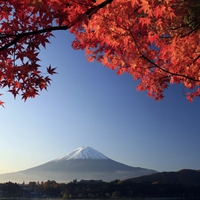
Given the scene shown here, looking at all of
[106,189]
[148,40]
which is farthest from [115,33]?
[106,189]

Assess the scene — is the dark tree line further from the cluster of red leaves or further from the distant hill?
the cluster of red leaves

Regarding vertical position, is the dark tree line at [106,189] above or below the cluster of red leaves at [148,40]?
below

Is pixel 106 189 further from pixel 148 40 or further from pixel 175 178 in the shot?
pixel 148 40

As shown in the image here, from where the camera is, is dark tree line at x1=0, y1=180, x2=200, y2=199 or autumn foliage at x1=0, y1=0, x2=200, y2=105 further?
dark tree line at x1=0, y1=180, x2=200, y2=199

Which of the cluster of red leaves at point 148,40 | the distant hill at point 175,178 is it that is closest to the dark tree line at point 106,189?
the distant hill at point 175,178

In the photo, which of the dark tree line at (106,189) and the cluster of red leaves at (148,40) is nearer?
the cluster of red leaves at (148,40)

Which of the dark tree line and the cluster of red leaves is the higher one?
the cluster of red leaves

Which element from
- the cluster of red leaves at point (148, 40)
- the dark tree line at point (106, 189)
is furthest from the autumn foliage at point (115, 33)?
the dark tree line at point (106, 189)

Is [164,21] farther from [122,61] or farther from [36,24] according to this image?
[36,24]

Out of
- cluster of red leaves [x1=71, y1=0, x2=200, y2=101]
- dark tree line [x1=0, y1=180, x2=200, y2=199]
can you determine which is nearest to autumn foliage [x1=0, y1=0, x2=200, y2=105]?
cluster of red leaves [x1=71, y1=0, x2=200, y2=101]

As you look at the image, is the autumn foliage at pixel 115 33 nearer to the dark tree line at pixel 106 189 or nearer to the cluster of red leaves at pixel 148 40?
the cluster of red leaves at pixel 148 40

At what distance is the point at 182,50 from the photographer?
670cm

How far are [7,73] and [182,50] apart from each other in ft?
12.4

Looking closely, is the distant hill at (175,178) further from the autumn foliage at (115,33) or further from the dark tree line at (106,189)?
the autumn foliage at (115,33)
